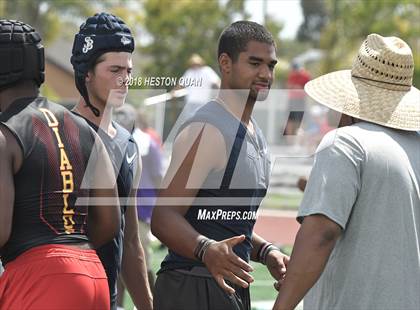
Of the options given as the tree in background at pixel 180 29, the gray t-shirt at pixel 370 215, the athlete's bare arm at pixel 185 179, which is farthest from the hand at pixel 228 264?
the tree in background at pixel 180 29

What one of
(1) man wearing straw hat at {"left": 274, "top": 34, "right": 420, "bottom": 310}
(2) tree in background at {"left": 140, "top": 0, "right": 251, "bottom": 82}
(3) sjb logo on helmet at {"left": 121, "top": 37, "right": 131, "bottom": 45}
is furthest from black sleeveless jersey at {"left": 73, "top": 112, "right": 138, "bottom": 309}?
(2) tree in background at {"left": 140, "top": 0, "right": 251, "bottom": 82}

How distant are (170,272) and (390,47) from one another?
1.46 metres

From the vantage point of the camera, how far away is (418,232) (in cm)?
376

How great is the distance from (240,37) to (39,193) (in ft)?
4.98

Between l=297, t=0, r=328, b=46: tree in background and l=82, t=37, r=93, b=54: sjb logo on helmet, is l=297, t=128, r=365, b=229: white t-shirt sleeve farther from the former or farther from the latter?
l=297, t=0, r=328, b=46: tree in background

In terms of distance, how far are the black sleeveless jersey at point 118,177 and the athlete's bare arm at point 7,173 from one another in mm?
929

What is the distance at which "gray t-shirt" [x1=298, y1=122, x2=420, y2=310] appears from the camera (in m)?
3.66

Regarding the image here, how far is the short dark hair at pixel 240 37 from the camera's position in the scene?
468cm

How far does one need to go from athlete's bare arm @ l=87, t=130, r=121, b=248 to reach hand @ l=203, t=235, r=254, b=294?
0.47 meters

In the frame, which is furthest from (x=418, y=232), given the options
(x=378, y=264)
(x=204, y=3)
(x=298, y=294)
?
(x=204, y=3)

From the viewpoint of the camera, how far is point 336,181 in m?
3.64

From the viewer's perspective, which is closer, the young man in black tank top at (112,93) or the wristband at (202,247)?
the wristband at (202,247)

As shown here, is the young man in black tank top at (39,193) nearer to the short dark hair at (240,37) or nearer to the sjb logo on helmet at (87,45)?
the sjb logo on helmet at (87,45)

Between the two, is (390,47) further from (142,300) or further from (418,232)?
(142,300)
